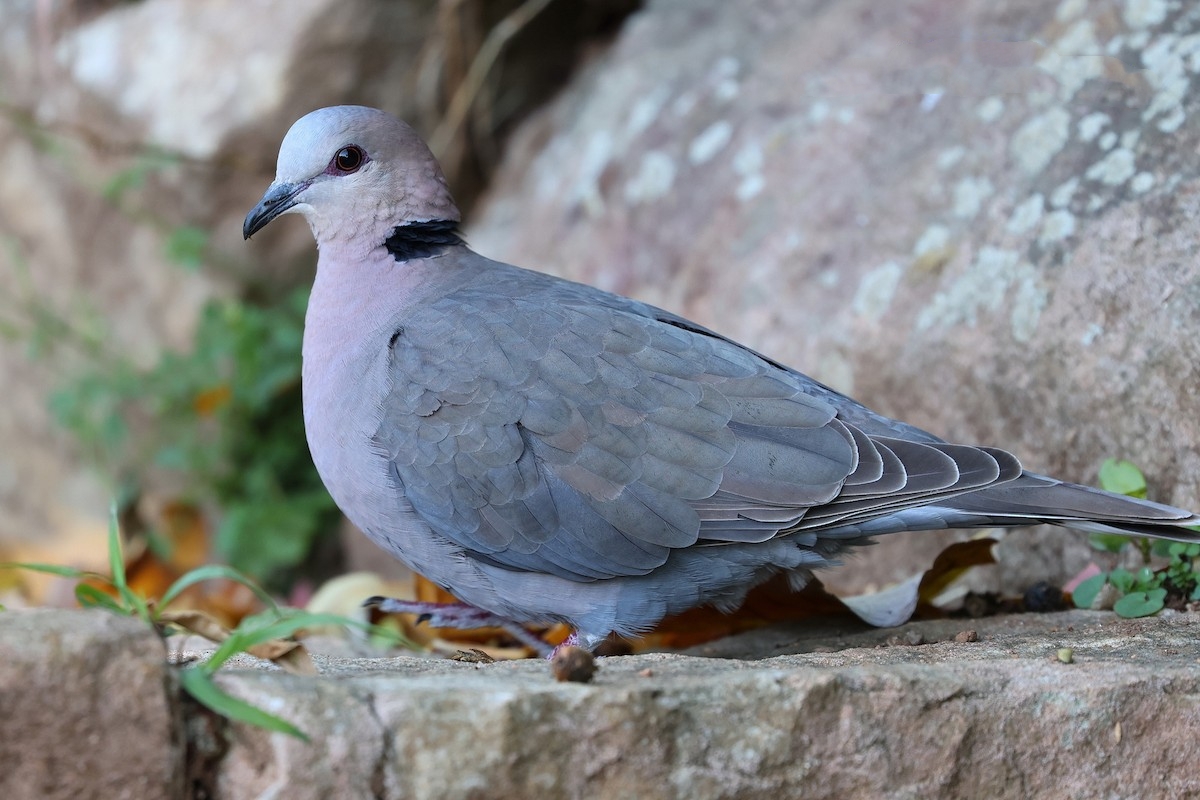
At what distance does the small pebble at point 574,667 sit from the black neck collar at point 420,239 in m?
1.58

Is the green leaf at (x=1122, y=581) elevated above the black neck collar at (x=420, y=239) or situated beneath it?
situated beneath

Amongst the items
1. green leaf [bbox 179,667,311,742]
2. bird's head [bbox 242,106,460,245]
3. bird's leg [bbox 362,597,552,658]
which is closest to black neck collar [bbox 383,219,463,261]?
bird's head [bbox 242,106,460,245]

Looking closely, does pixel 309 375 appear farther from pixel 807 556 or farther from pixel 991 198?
pixel 991 198

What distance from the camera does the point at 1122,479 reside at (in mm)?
3018

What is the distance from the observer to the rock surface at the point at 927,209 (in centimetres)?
320

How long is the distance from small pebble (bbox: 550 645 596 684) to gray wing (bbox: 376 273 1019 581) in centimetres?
76

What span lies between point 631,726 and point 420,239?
1.83 m

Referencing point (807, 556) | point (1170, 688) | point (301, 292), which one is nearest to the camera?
point (1170, 688)

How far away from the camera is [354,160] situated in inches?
Answer: 129

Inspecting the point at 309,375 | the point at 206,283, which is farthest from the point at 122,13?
the point at 309,375

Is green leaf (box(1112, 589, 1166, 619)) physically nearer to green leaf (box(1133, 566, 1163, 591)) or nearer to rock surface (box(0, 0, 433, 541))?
green leaf (box(1133, 566, 1163, 591))

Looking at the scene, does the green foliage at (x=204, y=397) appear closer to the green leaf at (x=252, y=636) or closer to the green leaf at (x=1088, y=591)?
the green leaf at (x=252, y=636)

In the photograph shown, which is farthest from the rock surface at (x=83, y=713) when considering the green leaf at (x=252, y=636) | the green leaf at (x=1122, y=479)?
the green leaf at (x=1122, y=479)

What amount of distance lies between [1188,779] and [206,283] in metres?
4.48
